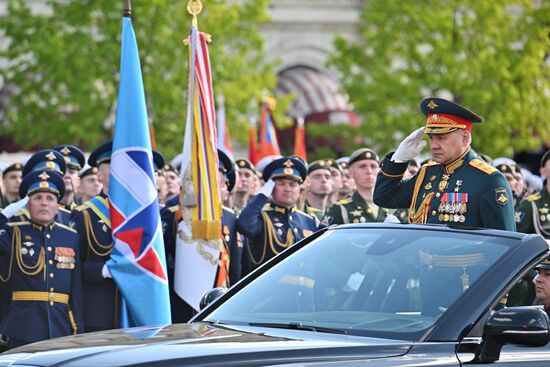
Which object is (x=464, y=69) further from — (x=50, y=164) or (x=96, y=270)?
(x=96, y=270)

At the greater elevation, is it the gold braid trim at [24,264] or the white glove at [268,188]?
the white glove at [268,188]

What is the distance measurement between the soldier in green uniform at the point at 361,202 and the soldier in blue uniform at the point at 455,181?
11.3 feet

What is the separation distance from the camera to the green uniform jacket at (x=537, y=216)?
476 inches

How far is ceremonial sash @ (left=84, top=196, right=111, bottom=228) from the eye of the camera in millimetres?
10984

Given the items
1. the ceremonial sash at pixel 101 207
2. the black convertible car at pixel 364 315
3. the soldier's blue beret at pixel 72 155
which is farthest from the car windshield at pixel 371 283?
the soldier's blue beret at pixel 72 155

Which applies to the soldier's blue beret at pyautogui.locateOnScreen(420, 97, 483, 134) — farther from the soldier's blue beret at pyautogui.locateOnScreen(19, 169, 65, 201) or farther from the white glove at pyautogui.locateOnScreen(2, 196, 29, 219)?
the white glove at pyautogui.locateOnScreen(2, 196, 29, 219)

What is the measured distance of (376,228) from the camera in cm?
675

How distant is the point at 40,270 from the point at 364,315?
4.64 m

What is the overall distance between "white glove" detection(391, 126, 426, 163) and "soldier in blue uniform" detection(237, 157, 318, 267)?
3110mm

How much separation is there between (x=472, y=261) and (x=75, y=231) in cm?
495

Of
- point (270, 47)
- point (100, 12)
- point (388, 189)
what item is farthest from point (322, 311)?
point (270, 47)

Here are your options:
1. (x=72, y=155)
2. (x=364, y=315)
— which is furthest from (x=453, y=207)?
(x=72, y=155)

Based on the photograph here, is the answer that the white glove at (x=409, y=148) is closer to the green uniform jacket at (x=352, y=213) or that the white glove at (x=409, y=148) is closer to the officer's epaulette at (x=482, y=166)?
the officer's epaulette at (x=482, y=166)

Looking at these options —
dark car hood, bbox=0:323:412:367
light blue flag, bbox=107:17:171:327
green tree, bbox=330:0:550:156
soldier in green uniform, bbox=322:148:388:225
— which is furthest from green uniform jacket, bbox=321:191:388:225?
green tree, bbox=330:0:550:156
